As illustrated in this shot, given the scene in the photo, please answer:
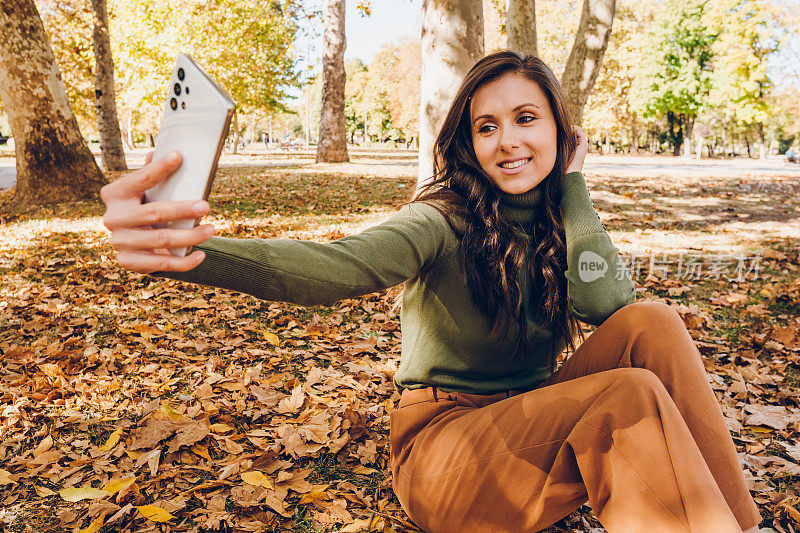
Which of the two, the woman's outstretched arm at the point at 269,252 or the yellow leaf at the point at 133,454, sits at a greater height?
the woman's outstretched arm at the point at 269,252

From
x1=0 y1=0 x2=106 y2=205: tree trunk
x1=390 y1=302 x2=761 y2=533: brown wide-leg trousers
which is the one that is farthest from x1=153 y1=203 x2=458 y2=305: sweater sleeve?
x1=0 y1=0 x2=106 y2=205: tree trunk

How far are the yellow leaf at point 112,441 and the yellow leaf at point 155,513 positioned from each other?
22.2 inches

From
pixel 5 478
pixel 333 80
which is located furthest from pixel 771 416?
pixel 333 80

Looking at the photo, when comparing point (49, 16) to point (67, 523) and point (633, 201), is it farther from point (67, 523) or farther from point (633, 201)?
point (67, 523)

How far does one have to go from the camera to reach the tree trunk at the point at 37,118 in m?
8.13

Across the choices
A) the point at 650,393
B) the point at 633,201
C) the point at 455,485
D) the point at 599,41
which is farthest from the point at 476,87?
the point at 633,201

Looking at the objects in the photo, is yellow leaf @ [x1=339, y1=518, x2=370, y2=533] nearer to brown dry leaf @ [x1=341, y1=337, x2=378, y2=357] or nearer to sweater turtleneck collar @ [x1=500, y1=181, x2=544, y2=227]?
sweater turtleneck collar @ [x1=500, y1=181, x2=544, y2=227]

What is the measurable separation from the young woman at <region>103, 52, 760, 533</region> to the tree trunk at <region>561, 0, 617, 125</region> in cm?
603

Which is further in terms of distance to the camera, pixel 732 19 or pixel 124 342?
pixel 732 19

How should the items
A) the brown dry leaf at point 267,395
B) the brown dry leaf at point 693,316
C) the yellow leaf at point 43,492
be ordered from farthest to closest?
the brown dry leaf at point 693,316 → the brown dry leaf at point 267,395 → the yellow leaf at point 43,492

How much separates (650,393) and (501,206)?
0.93m

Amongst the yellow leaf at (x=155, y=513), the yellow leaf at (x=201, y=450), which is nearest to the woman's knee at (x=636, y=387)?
the yellow leaf at (x=155, y=513)

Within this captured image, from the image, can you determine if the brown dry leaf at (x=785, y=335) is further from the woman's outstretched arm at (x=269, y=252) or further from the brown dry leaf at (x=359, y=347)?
the woman's outstretched arm at (x=269, y=252)

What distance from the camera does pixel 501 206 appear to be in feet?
7.39
